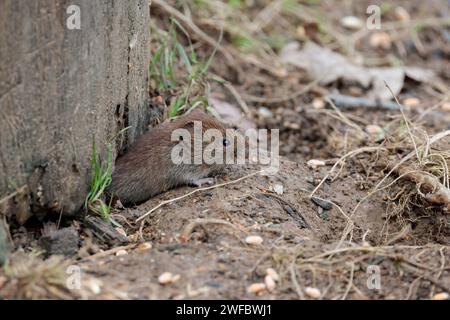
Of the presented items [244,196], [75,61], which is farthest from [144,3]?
[244,196]

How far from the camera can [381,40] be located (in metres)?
8.10

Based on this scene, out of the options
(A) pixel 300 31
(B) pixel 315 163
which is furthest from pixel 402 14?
(B) pixel 315 163

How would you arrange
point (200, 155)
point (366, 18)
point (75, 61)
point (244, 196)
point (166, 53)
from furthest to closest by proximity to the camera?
1. point (366, 18)
2. point (166, 53)
3. point (200, 155)
4. point (244, 196)
5. point (75, 61)

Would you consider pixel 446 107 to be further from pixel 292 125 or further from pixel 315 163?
pixel 315 163

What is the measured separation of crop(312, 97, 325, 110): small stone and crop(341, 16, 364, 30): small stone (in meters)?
1.88

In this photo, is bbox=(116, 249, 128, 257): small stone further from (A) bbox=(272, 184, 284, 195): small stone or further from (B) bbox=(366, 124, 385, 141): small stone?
(B) bbox=(366, 124, 385, 141): small stone

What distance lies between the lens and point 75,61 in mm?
3734

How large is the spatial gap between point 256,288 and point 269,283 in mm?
75

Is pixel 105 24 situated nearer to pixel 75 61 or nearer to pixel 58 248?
pixel 75 61

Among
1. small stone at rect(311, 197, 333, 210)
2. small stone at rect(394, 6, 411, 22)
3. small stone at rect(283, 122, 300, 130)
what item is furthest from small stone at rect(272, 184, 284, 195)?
small stone at rect(394, 6, 411, 22)

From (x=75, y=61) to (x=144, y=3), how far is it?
972 mm

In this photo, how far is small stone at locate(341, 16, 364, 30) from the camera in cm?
823
